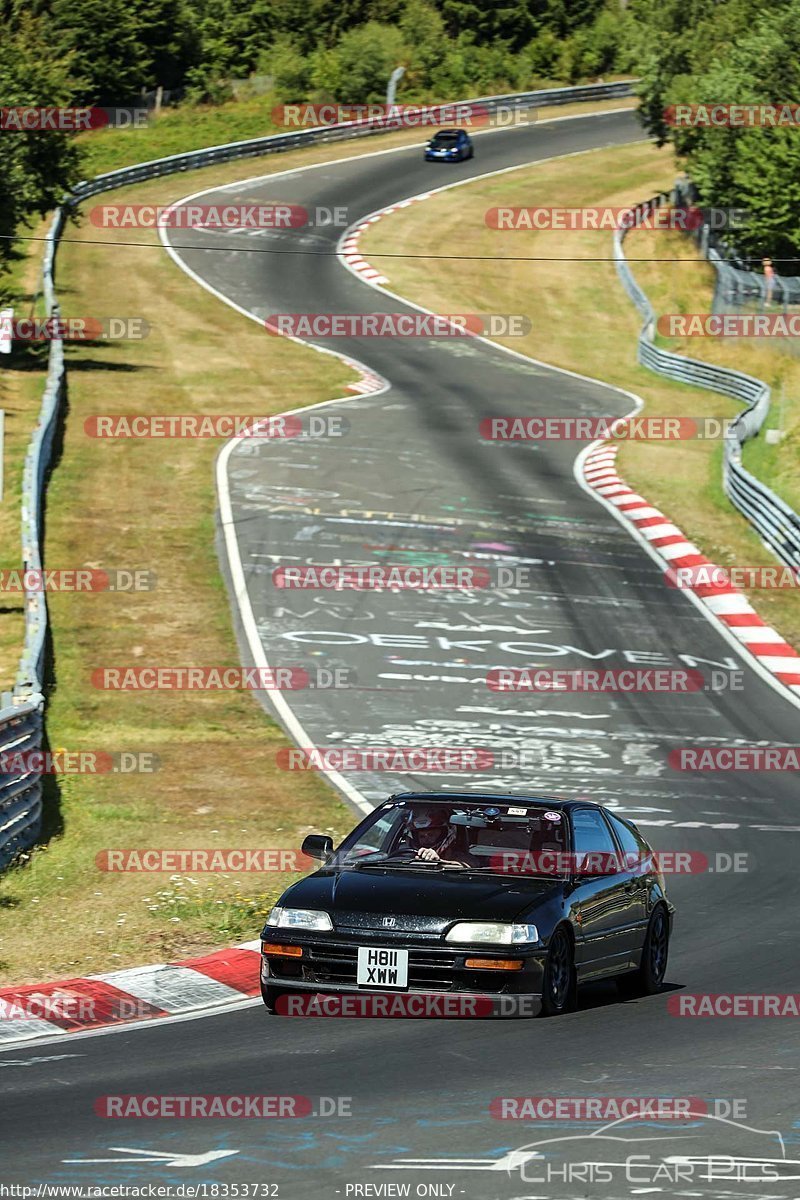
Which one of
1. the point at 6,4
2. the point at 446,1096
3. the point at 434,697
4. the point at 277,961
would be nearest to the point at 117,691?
the point at 434,697

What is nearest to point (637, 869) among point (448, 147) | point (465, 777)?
point (465, 777)

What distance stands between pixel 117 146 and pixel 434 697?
5325 cm

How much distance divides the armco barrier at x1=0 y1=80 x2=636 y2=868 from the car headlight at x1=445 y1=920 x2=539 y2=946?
230 inches

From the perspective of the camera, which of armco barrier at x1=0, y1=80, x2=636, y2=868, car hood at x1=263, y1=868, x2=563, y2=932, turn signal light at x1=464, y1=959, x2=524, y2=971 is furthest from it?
armco barrier at x1=0, y1=80, x2=636, y2=868

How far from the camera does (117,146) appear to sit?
7262 cm

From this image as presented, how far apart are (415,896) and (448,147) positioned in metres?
66.5

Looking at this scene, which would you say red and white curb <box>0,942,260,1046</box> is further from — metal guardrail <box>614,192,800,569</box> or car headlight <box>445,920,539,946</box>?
metal guardrail <box>614,192,800,569</box>

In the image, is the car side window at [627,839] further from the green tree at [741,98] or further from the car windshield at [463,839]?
the green tree at [741,98]

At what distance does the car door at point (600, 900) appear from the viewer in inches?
448

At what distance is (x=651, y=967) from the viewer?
12273 mm

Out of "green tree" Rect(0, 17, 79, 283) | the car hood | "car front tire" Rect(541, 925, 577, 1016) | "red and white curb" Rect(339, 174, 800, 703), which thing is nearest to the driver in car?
the car hood

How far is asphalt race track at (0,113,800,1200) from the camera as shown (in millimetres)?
7789

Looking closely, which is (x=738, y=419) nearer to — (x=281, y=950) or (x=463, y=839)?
(x=463, y=839)

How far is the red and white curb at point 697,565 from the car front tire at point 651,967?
13.2m
